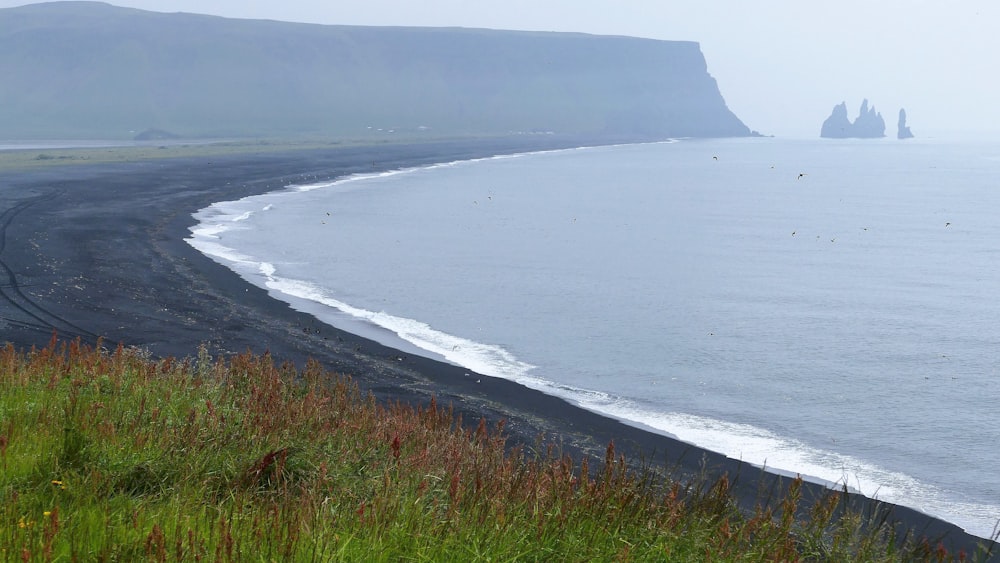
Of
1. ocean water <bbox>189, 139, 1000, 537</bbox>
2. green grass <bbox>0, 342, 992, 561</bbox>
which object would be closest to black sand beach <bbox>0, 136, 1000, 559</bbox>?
green grass <bbox>0, 342, 992, 561</bbox>

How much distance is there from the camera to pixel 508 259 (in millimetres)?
40250

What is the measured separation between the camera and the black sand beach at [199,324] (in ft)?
47.5

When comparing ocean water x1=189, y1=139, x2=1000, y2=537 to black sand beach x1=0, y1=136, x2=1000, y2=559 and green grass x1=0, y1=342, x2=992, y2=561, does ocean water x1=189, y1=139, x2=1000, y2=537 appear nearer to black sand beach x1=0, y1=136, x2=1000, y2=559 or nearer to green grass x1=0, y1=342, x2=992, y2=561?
black sand beach x1=0, y1=136, x2=1000, y2=559

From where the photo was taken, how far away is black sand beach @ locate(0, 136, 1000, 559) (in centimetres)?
1448

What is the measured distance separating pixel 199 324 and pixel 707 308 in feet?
50.2

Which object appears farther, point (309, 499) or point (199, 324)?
point (199, 324)

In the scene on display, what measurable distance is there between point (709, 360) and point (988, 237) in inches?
1550

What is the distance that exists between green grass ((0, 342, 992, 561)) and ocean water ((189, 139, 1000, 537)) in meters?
4.75

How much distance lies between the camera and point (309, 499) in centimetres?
578

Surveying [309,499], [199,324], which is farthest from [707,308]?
[309,499]

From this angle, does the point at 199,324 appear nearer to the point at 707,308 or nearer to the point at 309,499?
the point at 707,308

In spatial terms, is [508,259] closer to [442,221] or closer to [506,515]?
[442,221]

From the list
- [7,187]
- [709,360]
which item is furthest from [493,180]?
[709,360]

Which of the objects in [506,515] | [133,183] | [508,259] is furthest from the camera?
[133,183]
